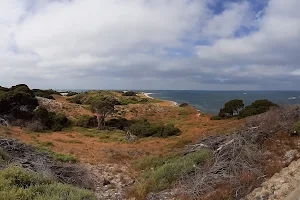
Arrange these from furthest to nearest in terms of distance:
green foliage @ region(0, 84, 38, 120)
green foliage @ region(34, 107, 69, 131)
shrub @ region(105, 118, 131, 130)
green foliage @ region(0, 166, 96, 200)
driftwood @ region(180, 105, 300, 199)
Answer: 1. shrub @ region(105, 118, 131, 130)
2. green foliage @ region(0, 84, 38, 120)
3. green foliage @ region(34, 107, 69, 131)
4. driftwood @ region(180, 105, 300, 199)
5. green foliage @ region(0, 166, 96, 200)

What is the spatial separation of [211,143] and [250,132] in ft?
5.07

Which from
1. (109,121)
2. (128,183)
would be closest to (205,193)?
(128,183)

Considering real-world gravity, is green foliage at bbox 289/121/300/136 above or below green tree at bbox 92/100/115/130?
above

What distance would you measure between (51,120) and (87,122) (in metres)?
3.60

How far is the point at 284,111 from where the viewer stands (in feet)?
35.5

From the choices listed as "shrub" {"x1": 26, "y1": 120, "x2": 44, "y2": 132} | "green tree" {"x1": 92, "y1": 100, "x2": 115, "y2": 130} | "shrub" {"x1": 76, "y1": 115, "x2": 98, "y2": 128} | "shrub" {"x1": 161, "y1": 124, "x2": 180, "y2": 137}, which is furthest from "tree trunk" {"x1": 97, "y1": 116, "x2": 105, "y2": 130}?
"shrub" {"x1": 161, "y1": 124, "x2": 180, "y2": 137}

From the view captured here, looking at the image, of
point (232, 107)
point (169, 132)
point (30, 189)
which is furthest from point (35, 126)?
point (232, 107)

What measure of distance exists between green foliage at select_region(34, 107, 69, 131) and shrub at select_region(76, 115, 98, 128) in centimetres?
146

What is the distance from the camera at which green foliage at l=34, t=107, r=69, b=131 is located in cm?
2567

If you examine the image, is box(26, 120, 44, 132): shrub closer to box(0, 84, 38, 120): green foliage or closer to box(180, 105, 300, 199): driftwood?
box(0, 84, 38, 120): green foliage

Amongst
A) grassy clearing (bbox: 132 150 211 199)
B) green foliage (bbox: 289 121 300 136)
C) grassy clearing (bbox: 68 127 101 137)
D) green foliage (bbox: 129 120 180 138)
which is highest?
green foliage (bbox: 289 121 300 136)

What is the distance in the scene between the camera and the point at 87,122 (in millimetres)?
28812

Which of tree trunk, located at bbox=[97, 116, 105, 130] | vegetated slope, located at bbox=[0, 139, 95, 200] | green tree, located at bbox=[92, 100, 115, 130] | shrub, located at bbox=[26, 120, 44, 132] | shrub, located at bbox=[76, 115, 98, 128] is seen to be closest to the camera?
vegetated slope, located at bbox=[0, 139, 95, 200]

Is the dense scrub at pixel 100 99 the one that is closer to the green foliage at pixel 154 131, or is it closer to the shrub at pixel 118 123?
the shrub at pixel 118 123
